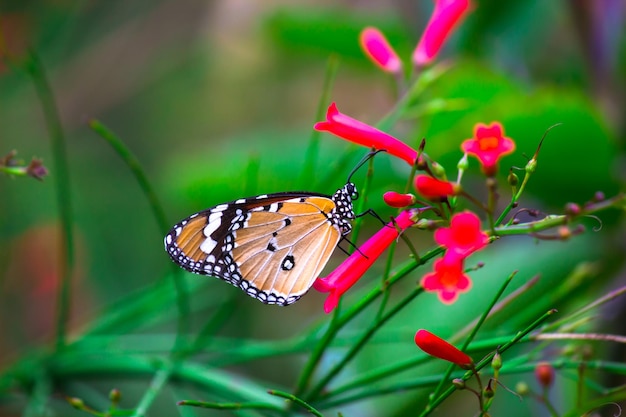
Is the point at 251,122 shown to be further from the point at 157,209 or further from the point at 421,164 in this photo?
the point at 421,164

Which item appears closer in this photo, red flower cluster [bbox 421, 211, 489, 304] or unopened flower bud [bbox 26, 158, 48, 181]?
red flower cluster [bbox 421, 211, 489, 304]

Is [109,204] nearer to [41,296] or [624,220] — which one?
[41,296]

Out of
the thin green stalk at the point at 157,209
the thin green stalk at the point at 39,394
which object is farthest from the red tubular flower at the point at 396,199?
the thin green stalk at the point at 39,394

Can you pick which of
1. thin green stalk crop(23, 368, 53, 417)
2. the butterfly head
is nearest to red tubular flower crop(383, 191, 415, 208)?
the butterfly head

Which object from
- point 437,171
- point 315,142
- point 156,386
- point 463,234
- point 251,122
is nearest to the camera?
point 463,234

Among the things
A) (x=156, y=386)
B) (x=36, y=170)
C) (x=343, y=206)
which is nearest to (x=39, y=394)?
(x=156, y=386)

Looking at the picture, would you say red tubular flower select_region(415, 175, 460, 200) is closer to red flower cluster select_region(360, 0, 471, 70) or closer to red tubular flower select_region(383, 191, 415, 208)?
red tubular flower select_region(383, 191, 415, 208)
